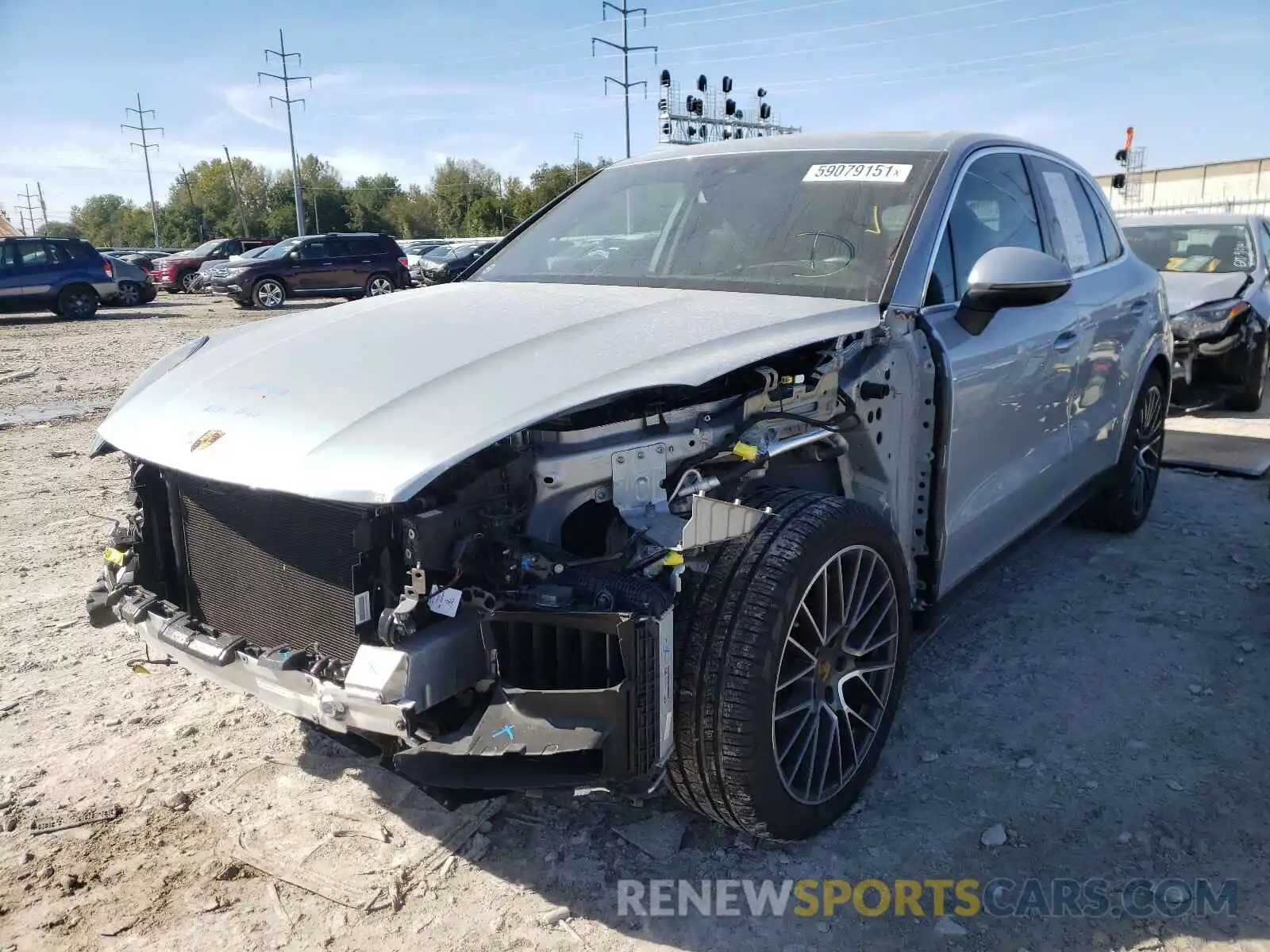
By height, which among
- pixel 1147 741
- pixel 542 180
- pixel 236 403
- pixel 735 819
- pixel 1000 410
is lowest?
pixel 1147 741

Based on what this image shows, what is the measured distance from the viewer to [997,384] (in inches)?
129

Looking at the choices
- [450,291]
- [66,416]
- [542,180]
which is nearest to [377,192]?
[542,180]

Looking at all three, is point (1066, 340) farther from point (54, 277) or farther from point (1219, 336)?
point (54, 277)

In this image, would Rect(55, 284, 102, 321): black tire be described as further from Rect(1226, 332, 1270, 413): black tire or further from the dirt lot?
A: Rect(1226, 332, 1270, 413): black tire

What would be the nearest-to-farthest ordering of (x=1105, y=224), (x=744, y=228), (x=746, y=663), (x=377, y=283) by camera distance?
(x=746, y=663) → (x=744, y=228) → (x=1105, y=224) → (x=377, y=283)

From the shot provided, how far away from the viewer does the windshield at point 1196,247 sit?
9008mm

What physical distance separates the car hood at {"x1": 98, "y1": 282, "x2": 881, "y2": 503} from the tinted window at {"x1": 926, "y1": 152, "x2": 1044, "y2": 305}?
478 mm

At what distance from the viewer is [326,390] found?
239 cm

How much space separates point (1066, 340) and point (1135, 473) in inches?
60.7

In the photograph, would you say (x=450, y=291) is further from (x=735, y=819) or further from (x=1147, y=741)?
(x=1147, y=741)

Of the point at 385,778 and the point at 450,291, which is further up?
the point at 450,291

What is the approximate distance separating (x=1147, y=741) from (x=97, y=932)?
3040 mm

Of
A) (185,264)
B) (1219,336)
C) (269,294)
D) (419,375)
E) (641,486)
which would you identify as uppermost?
(185,264)

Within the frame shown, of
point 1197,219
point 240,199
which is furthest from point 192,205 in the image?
point 1197,219
